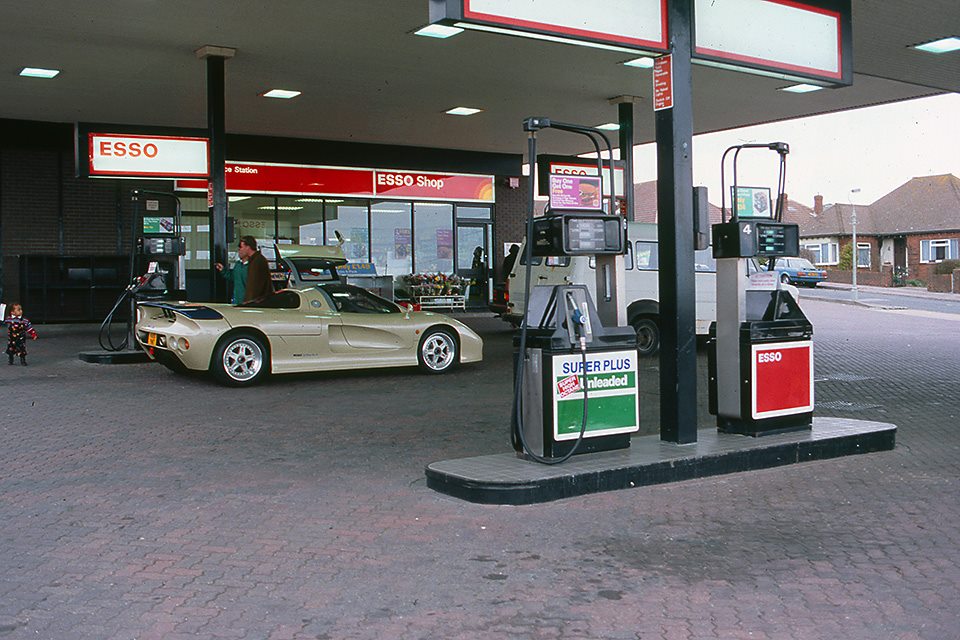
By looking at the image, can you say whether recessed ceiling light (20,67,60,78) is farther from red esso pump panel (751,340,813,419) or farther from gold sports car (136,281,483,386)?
red esso pump panel (751,340,813,419)

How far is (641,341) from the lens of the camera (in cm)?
1664

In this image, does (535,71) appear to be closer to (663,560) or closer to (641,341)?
(641,341)

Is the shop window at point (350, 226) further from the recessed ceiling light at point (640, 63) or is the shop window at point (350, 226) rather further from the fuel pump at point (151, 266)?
the recessed ceiling light at point (640, 63)

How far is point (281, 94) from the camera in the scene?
768 inches

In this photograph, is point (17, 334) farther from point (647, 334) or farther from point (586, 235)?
point (586, 235)

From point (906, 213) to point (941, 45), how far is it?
6549 centimetres

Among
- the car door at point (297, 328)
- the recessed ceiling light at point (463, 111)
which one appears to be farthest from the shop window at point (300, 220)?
the car door at point (297, 328)

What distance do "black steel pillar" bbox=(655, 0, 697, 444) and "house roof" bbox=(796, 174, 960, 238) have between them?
6979cm

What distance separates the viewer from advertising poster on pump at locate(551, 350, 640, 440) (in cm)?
703

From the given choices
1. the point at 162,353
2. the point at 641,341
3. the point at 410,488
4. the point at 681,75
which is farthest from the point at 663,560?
the point at 641,341

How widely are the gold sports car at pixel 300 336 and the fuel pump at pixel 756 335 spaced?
21.2 feet

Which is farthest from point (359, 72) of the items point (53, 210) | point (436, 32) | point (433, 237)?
point (433, 237)

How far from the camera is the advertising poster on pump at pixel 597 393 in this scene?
703 centimetres

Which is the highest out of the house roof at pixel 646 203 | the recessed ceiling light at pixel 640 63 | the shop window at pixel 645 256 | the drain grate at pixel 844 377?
the house roof at pixel 646 203
